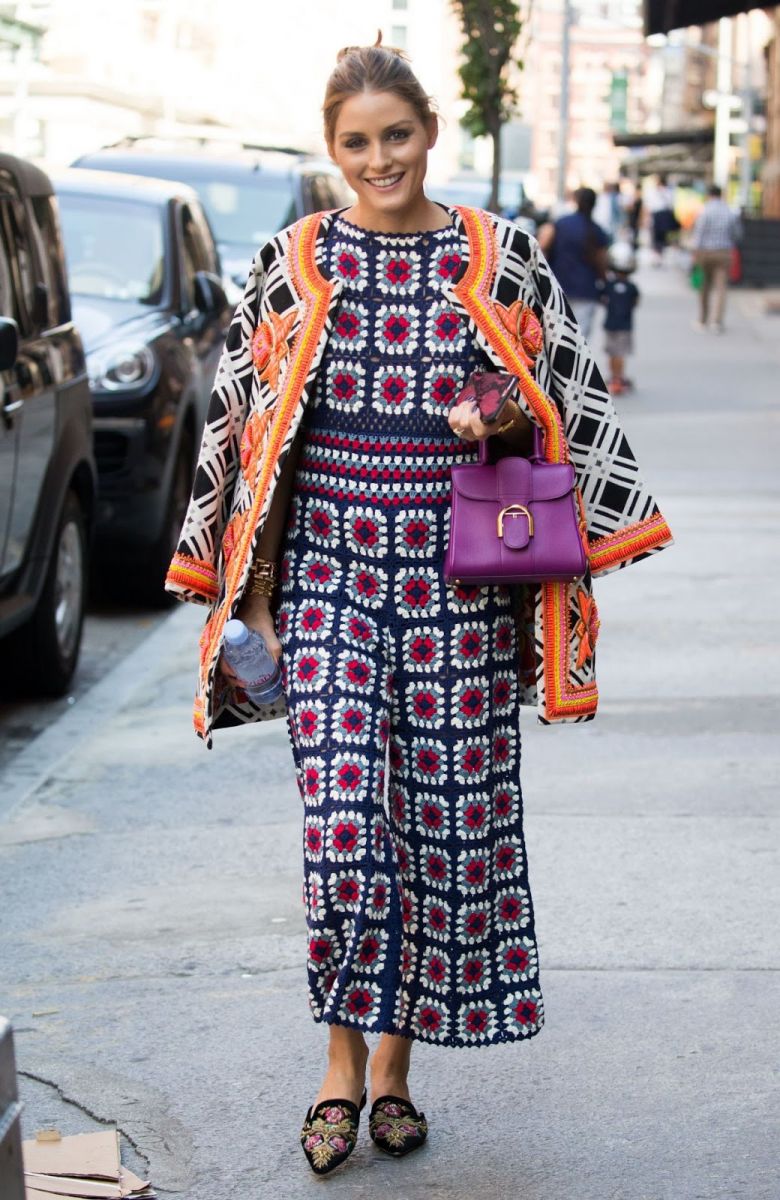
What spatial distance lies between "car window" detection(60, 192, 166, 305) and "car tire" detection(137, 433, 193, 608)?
94 centimetres

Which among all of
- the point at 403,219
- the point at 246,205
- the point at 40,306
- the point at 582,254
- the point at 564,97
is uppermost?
the point at 403,219

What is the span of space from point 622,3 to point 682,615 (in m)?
148

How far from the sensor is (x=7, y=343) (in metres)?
6.33

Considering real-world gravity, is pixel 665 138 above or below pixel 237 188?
below

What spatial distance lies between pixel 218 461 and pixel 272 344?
0.25 metres

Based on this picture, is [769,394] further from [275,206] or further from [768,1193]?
[768,1193]

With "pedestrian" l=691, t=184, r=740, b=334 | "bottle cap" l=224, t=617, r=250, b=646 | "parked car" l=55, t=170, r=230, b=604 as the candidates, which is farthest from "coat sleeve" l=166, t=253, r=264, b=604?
"pedestrian" l=691, t=184, r=740, b=334

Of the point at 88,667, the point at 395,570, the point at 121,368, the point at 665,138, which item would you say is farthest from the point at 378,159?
the point at 665,138

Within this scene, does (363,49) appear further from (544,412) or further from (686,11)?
(686,11)

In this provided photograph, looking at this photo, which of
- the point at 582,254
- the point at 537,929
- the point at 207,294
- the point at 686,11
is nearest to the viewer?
the point at 537,929

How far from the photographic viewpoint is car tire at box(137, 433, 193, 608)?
9.27 metres

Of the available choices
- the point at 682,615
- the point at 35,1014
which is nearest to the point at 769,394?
the point at 682,615

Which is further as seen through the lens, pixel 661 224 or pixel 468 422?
pixel 661 224

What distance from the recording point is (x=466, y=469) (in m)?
3.43
